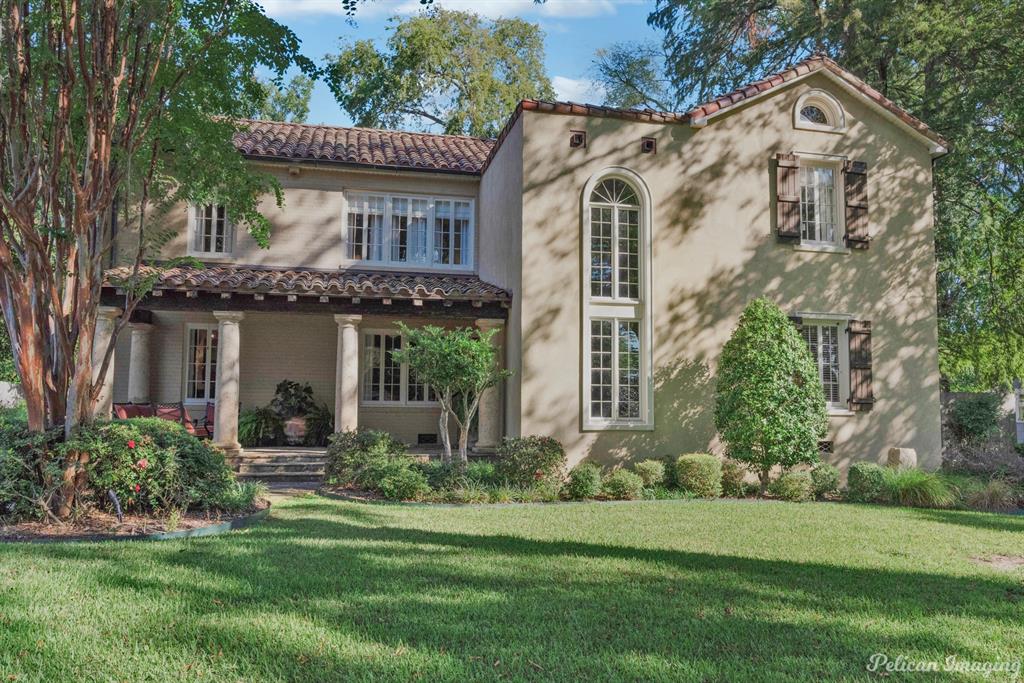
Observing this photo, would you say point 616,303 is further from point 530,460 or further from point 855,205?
point 855,205

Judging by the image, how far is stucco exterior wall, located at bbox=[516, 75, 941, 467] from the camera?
482 inches

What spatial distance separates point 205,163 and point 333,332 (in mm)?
6890

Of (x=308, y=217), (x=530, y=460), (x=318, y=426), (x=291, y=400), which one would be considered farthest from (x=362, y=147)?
(x=530, y=460)

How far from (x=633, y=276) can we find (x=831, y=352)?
4.20 m

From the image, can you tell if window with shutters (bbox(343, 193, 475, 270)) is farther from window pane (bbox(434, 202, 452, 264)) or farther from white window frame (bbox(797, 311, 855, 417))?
white window frame (bbox(797, 311, 855, 417))

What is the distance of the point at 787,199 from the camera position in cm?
1337

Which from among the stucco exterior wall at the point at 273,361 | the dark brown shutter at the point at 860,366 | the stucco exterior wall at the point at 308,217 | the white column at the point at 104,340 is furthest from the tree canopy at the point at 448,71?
the dark brown shutter at the point at 860,366

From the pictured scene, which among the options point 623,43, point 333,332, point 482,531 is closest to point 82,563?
point 482,531

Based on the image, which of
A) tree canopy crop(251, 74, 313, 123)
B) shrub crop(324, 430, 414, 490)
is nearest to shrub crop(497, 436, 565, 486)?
shrub crop(324, 430, 414, 490)

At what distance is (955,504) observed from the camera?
10.9 meters

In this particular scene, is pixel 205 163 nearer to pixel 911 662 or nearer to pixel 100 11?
pixel 100 11

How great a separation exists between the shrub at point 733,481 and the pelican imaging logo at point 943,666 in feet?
25.8

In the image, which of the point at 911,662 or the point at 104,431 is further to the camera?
the point at 104,431

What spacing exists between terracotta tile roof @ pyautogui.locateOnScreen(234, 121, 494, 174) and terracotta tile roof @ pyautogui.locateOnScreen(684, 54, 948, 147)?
5303 mm
